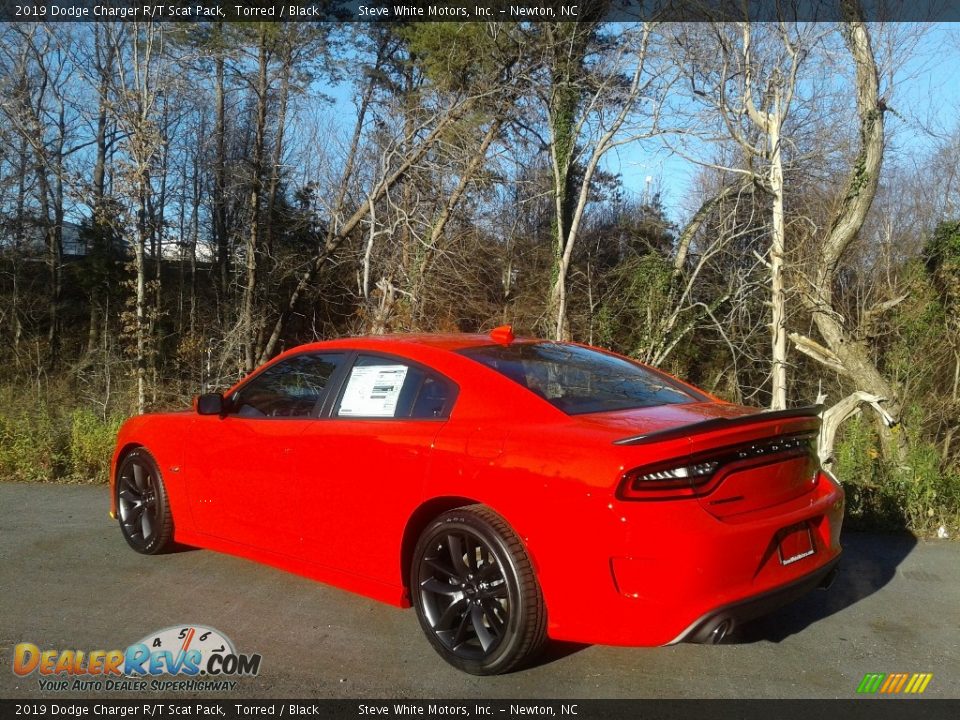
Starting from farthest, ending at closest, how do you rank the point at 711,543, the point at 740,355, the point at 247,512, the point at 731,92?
1. the point at 740,355
2. the point at 731,92
3. the point at 247,512
4. the point at 711,543

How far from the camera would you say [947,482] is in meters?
6.78

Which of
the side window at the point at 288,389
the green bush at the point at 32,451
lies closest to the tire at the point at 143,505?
the side window at the point at 288,389

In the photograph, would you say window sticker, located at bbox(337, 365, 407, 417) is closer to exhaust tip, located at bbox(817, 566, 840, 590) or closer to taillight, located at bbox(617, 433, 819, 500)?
taillight, located at bbox(617, 433, 819, 500)

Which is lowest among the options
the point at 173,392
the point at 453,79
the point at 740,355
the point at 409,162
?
the point at 173,392

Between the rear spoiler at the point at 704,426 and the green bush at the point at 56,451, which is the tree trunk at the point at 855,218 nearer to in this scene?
the rear spoiler at the point at 704,426

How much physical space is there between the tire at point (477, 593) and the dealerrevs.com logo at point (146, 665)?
86 centimetres

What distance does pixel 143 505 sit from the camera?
5.65m

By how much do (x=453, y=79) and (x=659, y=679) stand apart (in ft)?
47.3

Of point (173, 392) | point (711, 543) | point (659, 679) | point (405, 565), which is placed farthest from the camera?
point (173, 392)

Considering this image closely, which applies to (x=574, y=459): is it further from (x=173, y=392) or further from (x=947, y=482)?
(x=173, y=392)

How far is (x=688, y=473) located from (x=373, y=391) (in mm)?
1794

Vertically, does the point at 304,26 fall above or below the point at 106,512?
above

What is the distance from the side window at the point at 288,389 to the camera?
4.79m

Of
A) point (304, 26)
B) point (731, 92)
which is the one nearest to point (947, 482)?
point (731, 92)
